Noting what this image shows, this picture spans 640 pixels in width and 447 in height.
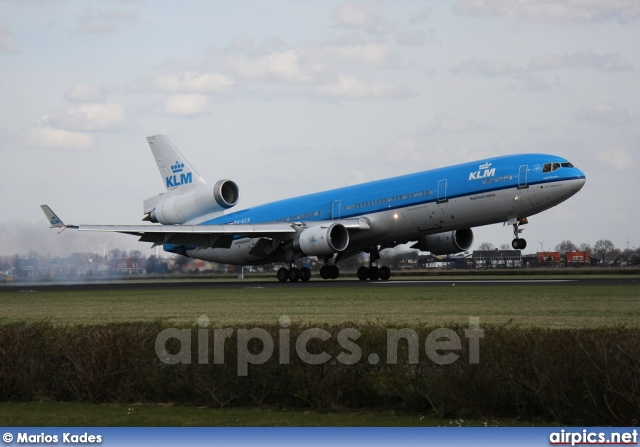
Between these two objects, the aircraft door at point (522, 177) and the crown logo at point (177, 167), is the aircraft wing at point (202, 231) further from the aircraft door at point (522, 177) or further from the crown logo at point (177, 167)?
the aircraft door at point (522, 177)

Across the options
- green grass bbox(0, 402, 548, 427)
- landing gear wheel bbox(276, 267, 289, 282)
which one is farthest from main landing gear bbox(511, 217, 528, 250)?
green grass bbox(0, 402, 548, 427)

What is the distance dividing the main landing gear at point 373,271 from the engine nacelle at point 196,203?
30.4 feet

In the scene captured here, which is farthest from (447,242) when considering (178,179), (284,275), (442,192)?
(178,179)

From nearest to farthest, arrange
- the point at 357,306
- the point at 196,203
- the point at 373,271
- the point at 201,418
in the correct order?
the point at 201,418 < the point at 357,306 < the point at 373,271 < the point at 196,203

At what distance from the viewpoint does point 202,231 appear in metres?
48.9

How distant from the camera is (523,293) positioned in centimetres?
3222

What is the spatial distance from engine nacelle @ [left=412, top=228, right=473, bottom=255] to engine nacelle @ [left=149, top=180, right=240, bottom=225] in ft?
39.4

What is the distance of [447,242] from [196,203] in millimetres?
15525

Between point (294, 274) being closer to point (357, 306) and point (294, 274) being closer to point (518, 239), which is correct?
point (518, 239)

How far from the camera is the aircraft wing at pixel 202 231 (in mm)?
48000

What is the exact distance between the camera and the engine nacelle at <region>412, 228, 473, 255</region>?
49219 millimetres

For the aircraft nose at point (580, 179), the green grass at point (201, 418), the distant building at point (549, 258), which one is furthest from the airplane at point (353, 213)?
the distant building at point (549, 258)

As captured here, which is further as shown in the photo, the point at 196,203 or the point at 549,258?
the point at 549,258

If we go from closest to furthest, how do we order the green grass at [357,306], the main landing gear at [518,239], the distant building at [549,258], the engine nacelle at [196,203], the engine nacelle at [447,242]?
1. the green grass at [357,306]
2. the main landing gear at [518,239]
3. the engine nacelle at [447,242]
4. the engine nacelle at [196,203]
5. the distant building at [549,258]
